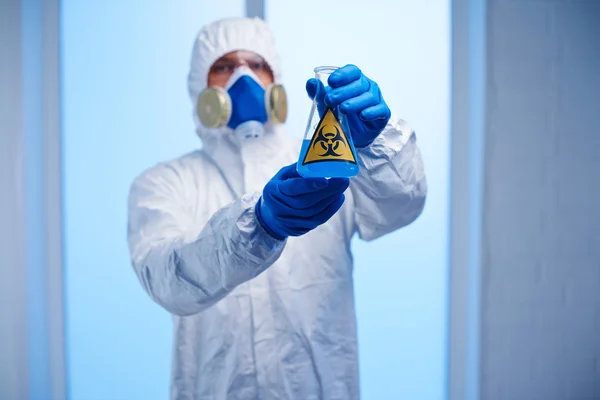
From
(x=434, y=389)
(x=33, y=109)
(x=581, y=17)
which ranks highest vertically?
(x=581, y=17)

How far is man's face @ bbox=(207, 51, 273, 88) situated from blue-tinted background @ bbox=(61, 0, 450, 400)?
349mm

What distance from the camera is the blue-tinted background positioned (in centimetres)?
171

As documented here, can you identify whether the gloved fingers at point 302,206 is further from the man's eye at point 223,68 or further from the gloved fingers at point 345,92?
the man's eye at point 223,68

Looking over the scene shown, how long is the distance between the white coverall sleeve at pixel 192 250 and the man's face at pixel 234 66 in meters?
0.32

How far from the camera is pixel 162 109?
1802mm

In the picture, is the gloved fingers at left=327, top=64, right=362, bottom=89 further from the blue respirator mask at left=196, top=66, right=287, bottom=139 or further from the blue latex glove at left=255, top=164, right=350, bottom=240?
the blue respirator mask at left=196, top=66, right=287, bottom=139

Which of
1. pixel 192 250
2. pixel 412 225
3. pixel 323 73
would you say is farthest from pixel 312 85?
pixel 412 225

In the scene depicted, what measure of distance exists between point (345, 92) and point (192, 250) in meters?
0.43

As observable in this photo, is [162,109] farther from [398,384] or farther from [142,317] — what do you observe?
[398,384]

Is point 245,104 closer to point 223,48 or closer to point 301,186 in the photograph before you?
point 223,48

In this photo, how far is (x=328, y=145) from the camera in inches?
32.9

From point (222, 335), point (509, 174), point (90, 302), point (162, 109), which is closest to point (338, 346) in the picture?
point (222, 335)

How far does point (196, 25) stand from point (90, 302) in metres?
0.94

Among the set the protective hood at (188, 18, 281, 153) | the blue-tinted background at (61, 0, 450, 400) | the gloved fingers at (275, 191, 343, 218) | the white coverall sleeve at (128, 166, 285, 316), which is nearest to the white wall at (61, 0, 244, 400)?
the blue-tinted background at (61, 0, 450, 400)
